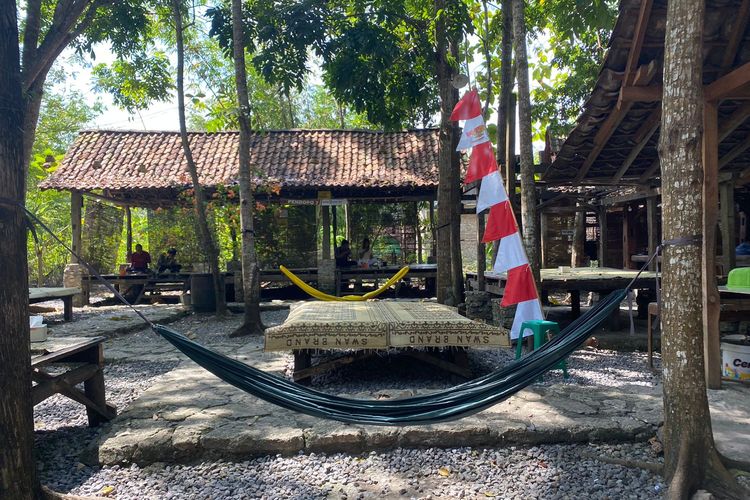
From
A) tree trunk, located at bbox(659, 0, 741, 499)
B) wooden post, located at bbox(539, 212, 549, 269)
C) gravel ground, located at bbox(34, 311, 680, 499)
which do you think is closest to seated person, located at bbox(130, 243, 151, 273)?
gravel ground, located at bbox(34, 311, 680, 499)

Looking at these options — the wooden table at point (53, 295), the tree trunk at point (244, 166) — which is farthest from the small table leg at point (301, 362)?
the wooden table at point (53, 295)

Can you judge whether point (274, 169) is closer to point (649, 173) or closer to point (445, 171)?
point (445, 171)

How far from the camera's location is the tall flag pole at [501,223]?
4074mm

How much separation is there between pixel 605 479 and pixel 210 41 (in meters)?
16.2

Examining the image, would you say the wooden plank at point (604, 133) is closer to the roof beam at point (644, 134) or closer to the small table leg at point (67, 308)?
the roof beam at point (644, 134)

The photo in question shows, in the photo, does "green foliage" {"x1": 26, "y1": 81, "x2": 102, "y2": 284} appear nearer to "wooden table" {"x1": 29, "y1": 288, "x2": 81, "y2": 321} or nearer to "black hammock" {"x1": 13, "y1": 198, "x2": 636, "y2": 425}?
"wooden table" {"x1": 29, "y1": 288, "x2": 81, "y2": 321}

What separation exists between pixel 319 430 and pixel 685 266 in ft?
6.22

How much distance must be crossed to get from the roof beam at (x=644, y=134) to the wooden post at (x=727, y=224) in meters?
1.40

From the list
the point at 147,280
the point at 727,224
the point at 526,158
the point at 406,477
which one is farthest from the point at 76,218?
the point at 727,224

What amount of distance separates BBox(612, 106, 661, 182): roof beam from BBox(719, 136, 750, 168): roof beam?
89 centimetres

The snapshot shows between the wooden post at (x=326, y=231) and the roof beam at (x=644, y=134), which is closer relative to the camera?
the roof beam at (x=644, y=134)

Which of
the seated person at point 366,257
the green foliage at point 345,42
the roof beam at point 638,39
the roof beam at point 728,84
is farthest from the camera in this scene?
the seated person at point 366,257

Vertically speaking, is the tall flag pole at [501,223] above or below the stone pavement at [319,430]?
above

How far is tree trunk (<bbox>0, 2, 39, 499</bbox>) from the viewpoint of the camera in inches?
71.8
